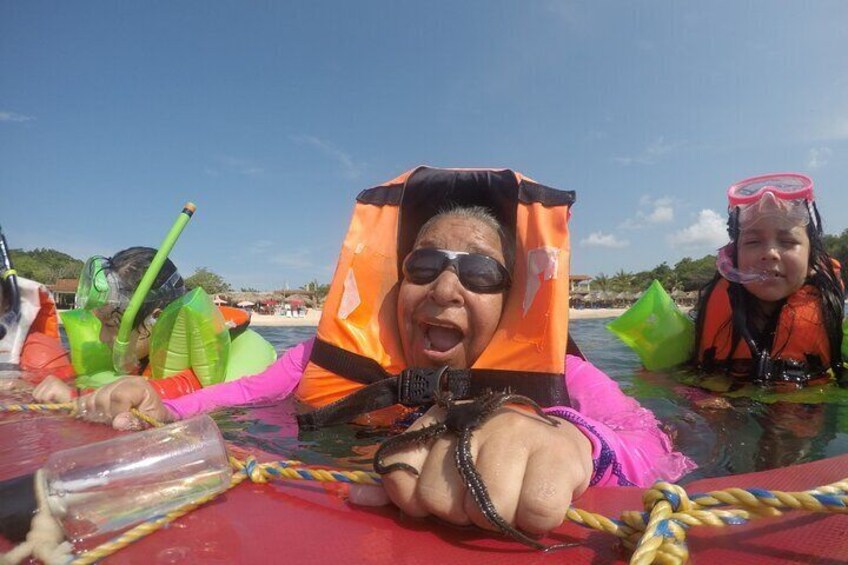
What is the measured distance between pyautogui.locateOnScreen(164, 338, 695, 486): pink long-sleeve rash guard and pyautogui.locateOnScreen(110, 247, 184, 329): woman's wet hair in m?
1.13

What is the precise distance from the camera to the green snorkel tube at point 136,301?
312 cm

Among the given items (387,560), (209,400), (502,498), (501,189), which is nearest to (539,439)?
(502,498)

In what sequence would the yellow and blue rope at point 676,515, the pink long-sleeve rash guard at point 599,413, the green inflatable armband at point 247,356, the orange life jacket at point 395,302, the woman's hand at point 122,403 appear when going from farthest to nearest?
the green inflatable armband at point 247,356 → the orange life jacket at point 395,302 → the woman's hand at point 122,403 → the pink long-sleeve rash guard at point 599,413 → the yellow and blue rope at point 676,515

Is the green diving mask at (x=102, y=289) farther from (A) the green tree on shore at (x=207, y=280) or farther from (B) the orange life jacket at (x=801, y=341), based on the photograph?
(A) the green tree on shore at (x=207, y=280)

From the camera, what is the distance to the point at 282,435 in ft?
6.95

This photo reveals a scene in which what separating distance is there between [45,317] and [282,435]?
4.10 meters

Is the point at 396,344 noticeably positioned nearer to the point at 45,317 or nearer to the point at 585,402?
the point at 585,402

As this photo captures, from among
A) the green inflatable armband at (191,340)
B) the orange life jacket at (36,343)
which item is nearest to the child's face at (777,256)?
the green inflatable armband at (191,340)

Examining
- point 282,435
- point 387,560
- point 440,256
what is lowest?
point 282,435

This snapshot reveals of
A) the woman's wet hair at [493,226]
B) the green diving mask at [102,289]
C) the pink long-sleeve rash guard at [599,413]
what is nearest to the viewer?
the pink long-sleeve rash guard at [599,413]

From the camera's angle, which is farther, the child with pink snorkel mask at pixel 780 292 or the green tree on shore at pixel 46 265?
the green tree on shore at pixel 46 265

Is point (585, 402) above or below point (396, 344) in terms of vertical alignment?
below

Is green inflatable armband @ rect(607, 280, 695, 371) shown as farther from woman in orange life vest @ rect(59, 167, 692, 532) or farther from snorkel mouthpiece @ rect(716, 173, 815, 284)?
woman in orange life vest @ rect(59, 167, 692, 532)

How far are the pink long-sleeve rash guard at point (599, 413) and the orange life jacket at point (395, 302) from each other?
0.22 metres
